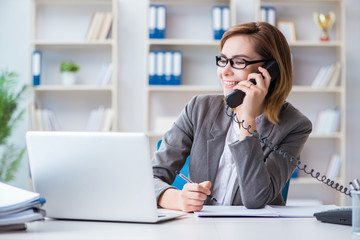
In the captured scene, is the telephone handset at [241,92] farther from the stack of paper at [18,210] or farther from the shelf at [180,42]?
the shelf at [180,42]

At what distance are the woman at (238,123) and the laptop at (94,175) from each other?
425 millimetres

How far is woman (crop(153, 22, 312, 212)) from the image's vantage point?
5.94ft

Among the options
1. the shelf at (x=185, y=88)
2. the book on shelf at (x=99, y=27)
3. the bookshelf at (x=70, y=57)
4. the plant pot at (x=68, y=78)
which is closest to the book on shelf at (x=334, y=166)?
the shelf at (x=185, y=88)

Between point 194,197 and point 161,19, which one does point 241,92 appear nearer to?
point 194,197

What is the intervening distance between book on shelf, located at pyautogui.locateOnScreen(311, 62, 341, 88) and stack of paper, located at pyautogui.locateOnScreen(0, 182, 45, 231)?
3.55m

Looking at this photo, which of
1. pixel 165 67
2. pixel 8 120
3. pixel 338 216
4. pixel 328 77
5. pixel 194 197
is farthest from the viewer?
pixel 328 77

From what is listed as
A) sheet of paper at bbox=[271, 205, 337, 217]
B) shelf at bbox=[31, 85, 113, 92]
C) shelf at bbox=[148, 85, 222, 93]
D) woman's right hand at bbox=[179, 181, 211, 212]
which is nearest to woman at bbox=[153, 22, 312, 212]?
sheet of paper at bbox=[271, 205, 337, 217]

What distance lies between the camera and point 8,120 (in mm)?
4199

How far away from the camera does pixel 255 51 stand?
1904mm

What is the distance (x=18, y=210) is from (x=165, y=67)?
3160 millimetres

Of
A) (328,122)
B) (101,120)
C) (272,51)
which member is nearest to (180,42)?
(101,120)

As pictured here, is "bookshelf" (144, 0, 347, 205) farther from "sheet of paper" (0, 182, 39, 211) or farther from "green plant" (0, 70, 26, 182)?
"sheet of paper" (0, 182, 39, 211)

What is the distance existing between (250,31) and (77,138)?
0.90m

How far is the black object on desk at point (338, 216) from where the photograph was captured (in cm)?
131
